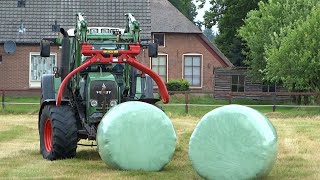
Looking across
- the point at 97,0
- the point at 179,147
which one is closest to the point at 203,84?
the point at 97,0

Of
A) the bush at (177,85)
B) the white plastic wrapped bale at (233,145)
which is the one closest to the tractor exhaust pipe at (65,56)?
the white plastic wrapped bale at (233,145)

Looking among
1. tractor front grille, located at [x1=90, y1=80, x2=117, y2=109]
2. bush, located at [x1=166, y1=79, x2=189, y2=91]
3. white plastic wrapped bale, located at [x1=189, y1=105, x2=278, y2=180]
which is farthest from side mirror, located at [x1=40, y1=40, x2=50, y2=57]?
bush, located at [x1=166, y1=79, x2=189, y2=91]

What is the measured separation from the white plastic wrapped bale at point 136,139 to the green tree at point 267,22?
2727 cm

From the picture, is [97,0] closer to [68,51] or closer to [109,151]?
[68,51]

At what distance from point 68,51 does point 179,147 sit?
289 centimetres

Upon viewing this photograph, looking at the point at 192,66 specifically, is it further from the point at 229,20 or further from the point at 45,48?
the point at 45,48

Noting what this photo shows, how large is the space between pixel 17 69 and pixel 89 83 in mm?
28051

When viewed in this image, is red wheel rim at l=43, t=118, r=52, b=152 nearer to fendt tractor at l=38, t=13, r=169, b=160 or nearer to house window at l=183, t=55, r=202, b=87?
fendt tractor at l=38, t=13, r=169, b=160

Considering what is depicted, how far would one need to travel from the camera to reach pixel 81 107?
15.3 m

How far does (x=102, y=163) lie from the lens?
13.8 m

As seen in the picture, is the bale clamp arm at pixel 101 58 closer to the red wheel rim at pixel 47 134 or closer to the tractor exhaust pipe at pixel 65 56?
the red wheel rim at pixel 47 134

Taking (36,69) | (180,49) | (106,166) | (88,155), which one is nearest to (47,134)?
(88,155)

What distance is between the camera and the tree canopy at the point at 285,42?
115 ft

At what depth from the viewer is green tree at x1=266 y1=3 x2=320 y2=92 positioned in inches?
1375
